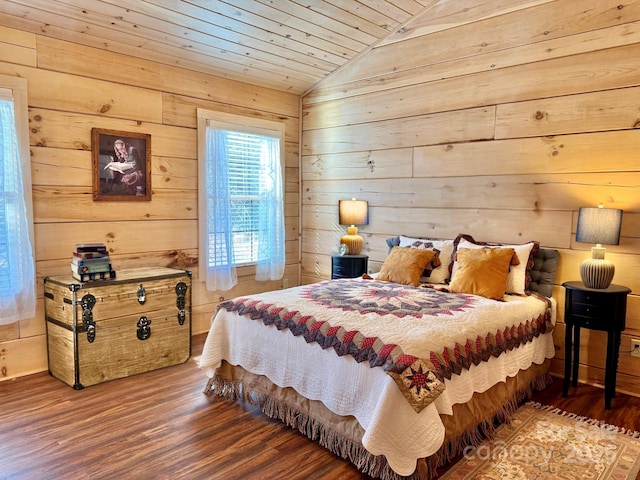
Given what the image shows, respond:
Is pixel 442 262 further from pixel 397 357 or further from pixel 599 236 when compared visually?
pixel 397 357

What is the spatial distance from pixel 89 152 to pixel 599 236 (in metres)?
3.63

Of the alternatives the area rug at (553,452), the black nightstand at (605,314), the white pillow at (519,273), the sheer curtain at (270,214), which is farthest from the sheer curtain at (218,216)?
the black nightstand at (605,314)

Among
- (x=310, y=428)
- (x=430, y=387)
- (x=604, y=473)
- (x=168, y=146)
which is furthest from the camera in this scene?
(x=168, y=146)

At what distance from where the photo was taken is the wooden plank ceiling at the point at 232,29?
3.18 metres

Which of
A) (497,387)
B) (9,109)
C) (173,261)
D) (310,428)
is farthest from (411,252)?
(9,109)

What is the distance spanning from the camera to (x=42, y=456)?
2303 millimetres

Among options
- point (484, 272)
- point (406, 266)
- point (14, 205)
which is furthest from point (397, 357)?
point (14, 205)

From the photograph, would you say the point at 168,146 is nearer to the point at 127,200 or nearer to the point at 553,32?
the point at 127,200

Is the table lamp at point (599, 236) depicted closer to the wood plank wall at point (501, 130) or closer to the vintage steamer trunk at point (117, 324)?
the wood plank wall at point (501, 130)

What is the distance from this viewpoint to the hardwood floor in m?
2.21

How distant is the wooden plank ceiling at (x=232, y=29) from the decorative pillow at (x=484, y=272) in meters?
2.16

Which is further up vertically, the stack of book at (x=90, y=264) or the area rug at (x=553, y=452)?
the stack of book at (x=90, y=264)

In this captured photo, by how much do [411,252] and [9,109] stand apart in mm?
3010

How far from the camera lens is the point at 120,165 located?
3752mm
